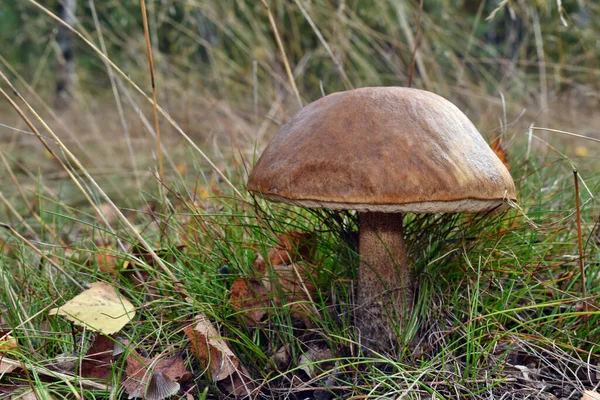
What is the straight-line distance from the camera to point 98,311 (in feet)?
4.23

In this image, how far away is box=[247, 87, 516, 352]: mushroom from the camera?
1.01m

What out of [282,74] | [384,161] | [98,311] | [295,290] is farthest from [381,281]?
[282,74]

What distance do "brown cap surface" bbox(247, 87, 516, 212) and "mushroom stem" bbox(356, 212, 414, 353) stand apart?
0.28 m

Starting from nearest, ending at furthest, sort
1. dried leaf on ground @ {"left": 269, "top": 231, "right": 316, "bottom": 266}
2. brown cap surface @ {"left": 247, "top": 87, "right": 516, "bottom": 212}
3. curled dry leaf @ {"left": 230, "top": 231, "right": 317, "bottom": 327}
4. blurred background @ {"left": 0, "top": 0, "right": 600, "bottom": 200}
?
brown cap surface @ {"left": 247, "top": 87, "right": 516, "bottom": 212} < curled dry leaf @ {"left": 230, "top": 231, "right": 317, "bottom": 327} < dried leaf on ground @ {"left": 269, "top": 231, "right": 316, "bottom": 266} < blurred background @ {"left": 0, "top": 0, "right": 600, "bottom": 200}

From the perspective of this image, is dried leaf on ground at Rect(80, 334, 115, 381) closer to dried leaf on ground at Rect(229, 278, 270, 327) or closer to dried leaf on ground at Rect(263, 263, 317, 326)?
dried leaf on ground at Rect(229, 278, 270, 327)

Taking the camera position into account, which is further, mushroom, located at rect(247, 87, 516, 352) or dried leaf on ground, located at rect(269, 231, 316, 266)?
dried leaf on ground, located at rect(269, 231, 316, 266)

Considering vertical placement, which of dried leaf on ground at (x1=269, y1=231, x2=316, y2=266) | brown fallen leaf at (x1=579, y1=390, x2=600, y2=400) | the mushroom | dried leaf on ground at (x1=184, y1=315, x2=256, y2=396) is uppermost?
the mushroom

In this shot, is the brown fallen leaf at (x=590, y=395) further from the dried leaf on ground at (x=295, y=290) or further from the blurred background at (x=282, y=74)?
the blurred background at (x=282, y=74)

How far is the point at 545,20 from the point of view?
17.4ft

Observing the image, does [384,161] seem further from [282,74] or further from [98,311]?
[282,74]

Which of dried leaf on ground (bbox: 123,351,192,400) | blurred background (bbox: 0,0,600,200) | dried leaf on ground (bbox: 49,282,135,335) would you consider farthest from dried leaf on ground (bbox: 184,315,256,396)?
blurred background (bbox: 0,0,600,200)

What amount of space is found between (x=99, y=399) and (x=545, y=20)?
18.6 ft

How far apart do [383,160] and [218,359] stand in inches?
25.5

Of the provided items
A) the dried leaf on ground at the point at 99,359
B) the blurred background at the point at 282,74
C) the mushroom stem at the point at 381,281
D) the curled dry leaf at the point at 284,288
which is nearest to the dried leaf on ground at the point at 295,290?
the curled dry leaf at the point at 284,288
